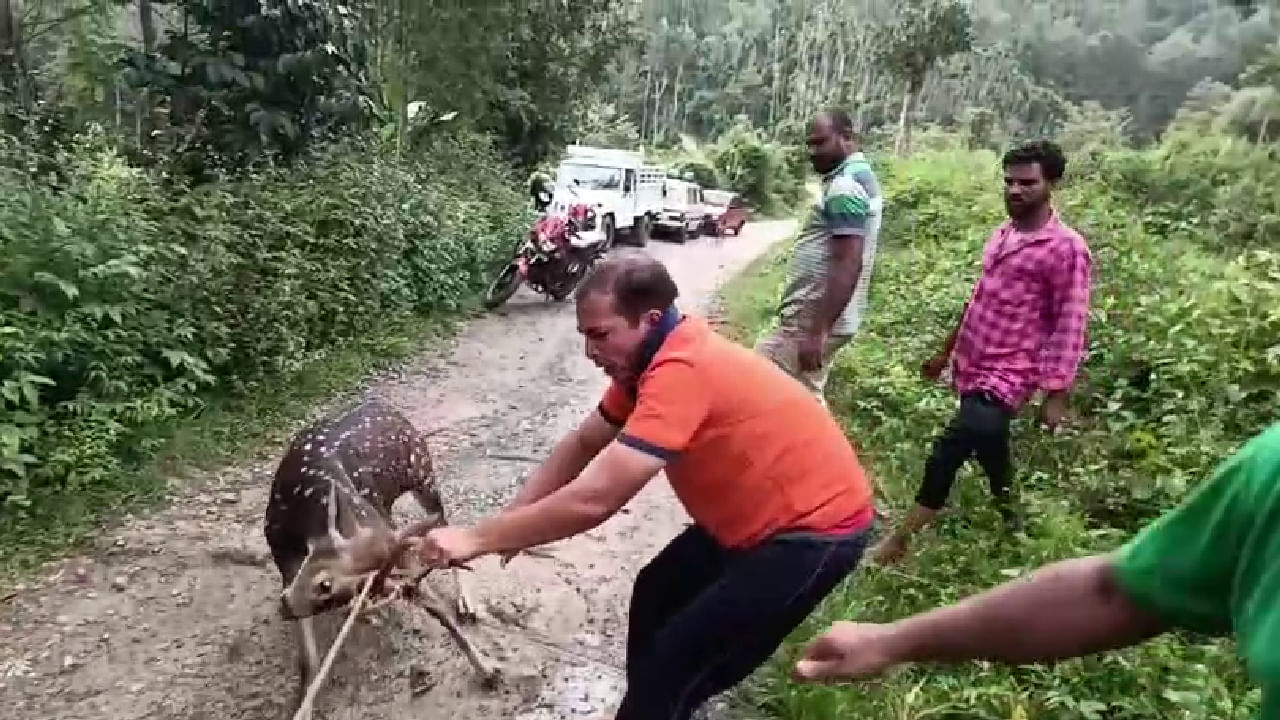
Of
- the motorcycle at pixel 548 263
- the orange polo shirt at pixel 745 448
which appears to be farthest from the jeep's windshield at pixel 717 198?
the orange polo shirt at pixel 745 448

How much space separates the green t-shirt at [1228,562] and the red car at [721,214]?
21.2m

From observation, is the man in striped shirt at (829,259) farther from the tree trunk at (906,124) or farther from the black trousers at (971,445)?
the tree trunk at (906,124)

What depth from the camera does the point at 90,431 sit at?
5504 millimetres

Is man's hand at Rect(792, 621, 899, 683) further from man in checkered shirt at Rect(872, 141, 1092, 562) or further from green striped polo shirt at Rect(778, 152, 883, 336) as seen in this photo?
green striped polo shirt at Rect(778, 152, 883, 336)

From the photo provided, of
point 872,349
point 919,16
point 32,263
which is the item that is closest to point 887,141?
point 919,16

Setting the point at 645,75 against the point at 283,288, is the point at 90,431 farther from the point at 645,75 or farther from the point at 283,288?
the point at 645,75

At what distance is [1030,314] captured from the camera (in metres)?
4.21

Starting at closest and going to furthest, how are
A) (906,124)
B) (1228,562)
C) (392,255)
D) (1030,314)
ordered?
(1228,562), (1030,314), (392,255), (906,124)

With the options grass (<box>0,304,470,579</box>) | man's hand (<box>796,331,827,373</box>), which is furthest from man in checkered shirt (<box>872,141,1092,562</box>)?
grass (<box>0,304,470,579</box>)

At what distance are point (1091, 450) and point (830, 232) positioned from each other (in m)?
1.82

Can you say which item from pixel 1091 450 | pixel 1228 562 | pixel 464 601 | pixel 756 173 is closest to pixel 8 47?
pixel 464 601

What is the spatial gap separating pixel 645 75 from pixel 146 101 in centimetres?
4569

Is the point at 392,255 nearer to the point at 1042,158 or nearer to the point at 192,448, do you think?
the point at 192,448

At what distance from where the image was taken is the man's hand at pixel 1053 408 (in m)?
4.39
